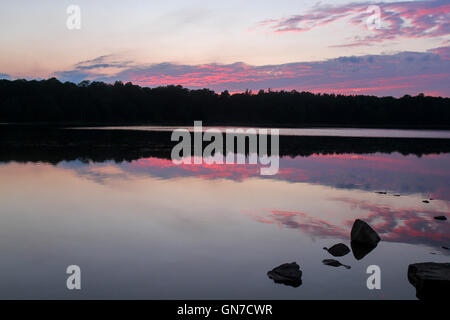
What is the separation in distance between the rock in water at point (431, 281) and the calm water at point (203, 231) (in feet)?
0.87

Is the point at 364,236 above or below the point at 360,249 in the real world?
above

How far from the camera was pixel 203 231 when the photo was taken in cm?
1338

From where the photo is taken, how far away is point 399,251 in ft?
38.1

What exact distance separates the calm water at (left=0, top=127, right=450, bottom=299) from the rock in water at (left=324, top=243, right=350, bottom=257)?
0.26 meters

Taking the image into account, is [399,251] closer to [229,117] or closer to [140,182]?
[140,182]

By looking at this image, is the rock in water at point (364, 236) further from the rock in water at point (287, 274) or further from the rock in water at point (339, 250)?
the rock in water at point (287, 274)

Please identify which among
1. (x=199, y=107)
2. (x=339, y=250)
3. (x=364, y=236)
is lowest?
(x=339, y=250)

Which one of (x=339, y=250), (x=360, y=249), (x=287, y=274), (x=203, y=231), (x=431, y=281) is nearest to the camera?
(x=431, y=281)

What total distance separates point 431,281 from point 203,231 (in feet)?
23.6

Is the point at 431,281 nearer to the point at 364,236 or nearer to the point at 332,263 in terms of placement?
the point at 332,263

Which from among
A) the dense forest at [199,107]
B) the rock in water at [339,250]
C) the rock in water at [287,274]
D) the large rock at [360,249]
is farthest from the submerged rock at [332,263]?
the dense forest at [199,107]

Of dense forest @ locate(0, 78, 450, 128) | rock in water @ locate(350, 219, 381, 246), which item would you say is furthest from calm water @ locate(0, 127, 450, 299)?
dense forest @ locate(0, 78, 450, 128)

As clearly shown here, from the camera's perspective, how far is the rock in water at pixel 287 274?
366 inches

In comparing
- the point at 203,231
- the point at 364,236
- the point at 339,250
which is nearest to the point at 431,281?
the point at 339,250
